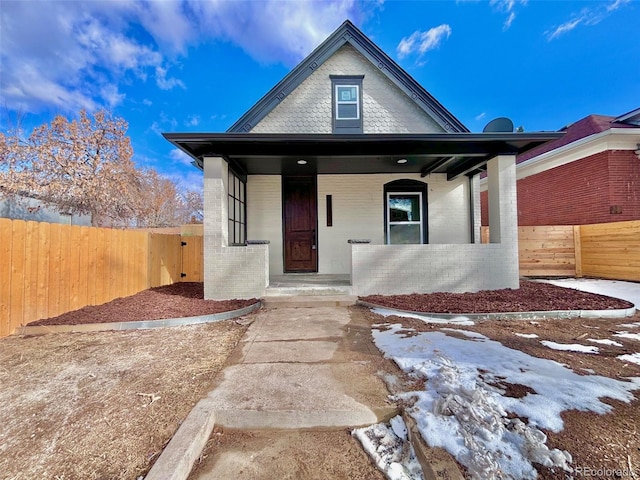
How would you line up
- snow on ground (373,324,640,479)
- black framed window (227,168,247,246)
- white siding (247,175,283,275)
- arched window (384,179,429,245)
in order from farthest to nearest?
arched window (384,179,429,245) → white siding (247,175,283,275) → black framed window (227,168,247,246) → snow on ground (373,324,640,479)

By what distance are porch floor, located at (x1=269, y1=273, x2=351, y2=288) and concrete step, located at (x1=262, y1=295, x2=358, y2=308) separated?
1.81 feet

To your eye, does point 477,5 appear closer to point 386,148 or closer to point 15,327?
point 386,148

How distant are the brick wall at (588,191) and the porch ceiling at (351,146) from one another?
20.2 ft

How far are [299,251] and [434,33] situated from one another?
10643 millimetres

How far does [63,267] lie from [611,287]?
440 inches

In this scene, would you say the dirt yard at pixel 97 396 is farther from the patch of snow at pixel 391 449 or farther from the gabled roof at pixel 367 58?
the gabled roof at pixel 367 58

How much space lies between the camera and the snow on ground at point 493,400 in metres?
1.46

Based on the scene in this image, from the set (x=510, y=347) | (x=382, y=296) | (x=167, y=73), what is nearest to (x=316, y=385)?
(x=510, y=347)

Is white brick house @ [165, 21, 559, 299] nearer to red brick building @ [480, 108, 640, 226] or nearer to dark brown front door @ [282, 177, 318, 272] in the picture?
dark brown front door @ [282, 177, 318, 272]

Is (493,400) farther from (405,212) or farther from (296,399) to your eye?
(405,212)

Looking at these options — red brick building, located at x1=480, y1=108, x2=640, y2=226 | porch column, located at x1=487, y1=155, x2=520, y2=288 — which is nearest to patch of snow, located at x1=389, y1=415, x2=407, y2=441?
porch column, located at x1=487, y1=155, x2=520, y2=288

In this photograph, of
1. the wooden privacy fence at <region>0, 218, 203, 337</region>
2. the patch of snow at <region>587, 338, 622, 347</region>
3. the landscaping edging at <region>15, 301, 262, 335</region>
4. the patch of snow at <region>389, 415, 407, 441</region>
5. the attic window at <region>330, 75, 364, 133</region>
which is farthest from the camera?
the attic window at <region>330, 75, 364, 133</region>

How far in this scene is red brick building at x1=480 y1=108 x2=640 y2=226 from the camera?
29.6ft

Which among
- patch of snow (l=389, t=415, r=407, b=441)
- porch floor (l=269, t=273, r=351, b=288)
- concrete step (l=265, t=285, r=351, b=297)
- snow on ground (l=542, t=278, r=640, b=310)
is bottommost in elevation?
patch of snow (l=389, t=415, r=407, b=441)
